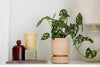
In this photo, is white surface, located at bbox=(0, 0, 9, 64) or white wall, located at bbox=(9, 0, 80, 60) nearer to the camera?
white surface, located at bbox=(0, 0, 9, 64)

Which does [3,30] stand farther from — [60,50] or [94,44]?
[94,44]

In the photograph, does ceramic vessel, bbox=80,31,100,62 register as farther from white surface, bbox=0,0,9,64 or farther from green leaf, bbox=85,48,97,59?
white surface, bbox=0,0,9,64

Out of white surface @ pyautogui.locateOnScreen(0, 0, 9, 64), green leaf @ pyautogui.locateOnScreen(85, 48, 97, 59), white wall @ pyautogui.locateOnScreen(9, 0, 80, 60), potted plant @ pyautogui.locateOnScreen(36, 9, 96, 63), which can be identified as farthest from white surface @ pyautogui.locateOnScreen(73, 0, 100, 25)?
white surface @ pyautogui.locateOnScreen(0, 0, 9, 64)

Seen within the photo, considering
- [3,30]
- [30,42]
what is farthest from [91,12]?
[3,30]

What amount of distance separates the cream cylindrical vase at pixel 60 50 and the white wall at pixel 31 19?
35 centimetres

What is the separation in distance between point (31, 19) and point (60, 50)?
0.50 meters

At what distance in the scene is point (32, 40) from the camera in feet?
5.16

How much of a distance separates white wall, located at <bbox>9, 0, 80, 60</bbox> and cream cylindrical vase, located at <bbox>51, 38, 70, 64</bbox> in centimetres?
35

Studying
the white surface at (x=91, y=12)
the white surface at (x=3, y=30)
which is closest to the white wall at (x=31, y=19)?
the white surface at (x=3, y=30)

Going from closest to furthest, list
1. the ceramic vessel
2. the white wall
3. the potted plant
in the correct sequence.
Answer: the potted plant → the ceramic vessel → the white wall

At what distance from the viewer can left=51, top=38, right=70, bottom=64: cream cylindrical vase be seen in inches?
57.9

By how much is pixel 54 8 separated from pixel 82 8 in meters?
0.36

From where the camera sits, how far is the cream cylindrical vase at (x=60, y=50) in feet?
4.82

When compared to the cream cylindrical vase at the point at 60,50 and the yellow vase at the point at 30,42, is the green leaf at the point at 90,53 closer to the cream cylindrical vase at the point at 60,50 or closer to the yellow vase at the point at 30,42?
the cream cylindrical vase at the point at 60,50
